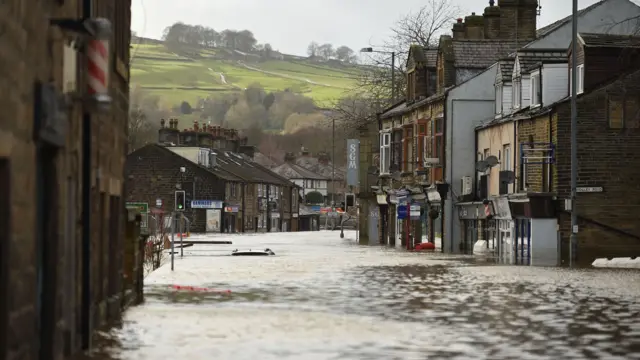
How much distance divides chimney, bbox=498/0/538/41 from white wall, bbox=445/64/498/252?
4.38 metres

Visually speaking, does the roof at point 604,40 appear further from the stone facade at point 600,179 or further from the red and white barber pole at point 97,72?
the red and white barber pole at point 97,72

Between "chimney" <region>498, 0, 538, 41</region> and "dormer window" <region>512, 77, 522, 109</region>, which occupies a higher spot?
"chimney" <region>498, 0, 538, 41</region>

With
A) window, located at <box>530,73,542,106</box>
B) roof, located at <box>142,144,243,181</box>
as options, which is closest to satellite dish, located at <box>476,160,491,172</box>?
window, located at <box>530,73,542,106</box>

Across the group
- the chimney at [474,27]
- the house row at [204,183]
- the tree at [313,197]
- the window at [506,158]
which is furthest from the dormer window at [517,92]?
the tree at [313,197]

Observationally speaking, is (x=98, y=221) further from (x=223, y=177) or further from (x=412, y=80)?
(x=223, y=177)

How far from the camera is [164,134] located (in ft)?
419

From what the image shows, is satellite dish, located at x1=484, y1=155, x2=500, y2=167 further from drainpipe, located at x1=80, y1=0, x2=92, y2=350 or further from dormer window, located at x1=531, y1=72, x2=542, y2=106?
drainpipe, located at x1=80, y1=0, x2=92, y2=350

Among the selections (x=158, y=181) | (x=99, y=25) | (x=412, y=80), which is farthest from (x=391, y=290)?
(x=158, y=181)

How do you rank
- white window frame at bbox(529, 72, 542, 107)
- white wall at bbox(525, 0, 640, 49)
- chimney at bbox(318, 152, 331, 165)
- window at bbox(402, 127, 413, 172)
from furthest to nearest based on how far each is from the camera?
chimney at bbox(318, 152, 331, 165) < window at bbox(402, 127, 413, 172) < white wall at bbox(525, 0, 640, 49) < white window frame at bbox(529, 72, 542, 107)

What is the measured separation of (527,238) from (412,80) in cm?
2259

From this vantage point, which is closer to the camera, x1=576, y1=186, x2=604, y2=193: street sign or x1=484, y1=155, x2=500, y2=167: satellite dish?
x1=576, y1=186, x2=604, y2=193: street sign

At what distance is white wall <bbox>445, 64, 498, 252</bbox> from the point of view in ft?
195

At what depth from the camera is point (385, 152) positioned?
243 ft

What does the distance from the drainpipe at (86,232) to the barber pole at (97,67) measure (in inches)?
35.8
